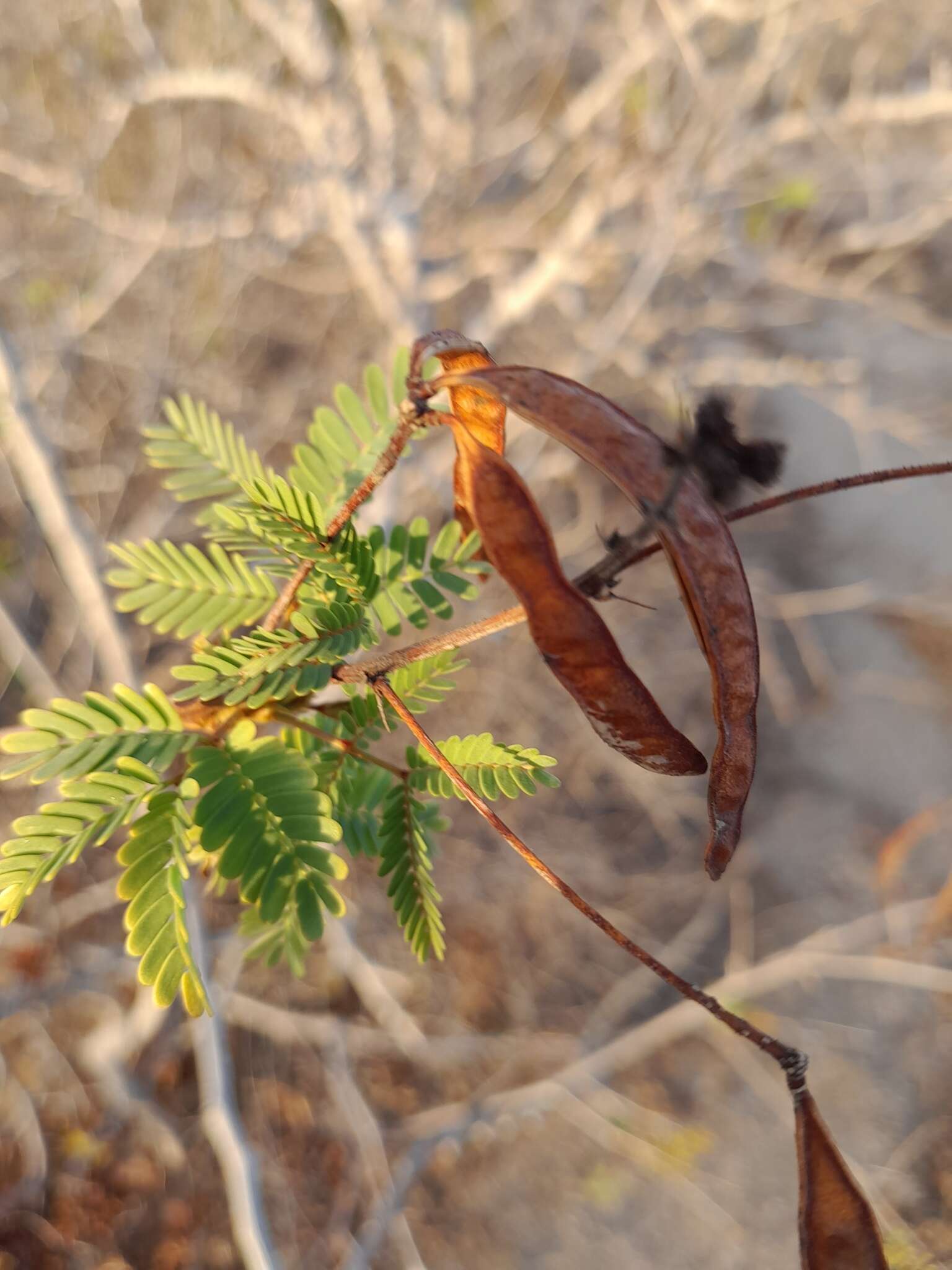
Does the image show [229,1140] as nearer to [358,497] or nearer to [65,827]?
[65,827]

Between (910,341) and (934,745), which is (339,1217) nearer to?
(934,745)

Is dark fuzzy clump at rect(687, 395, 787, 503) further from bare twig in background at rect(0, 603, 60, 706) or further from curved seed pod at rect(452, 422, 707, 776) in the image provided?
bare twig in background at rect(0, 603, 60, 706)

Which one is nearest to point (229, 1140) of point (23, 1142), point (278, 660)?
point (23, 1142)

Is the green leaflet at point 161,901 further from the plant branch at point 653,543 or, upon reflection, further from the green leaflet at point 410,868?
the plant branch at point 653,543

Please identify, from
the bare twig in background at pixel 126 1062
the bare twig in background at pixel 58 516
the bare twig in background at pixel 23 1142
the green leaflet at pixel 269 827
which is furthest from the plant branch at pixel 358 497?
the bare twig in background at pixel 23 1142

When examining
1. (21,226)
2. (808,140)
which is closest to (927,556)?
(808,140)
